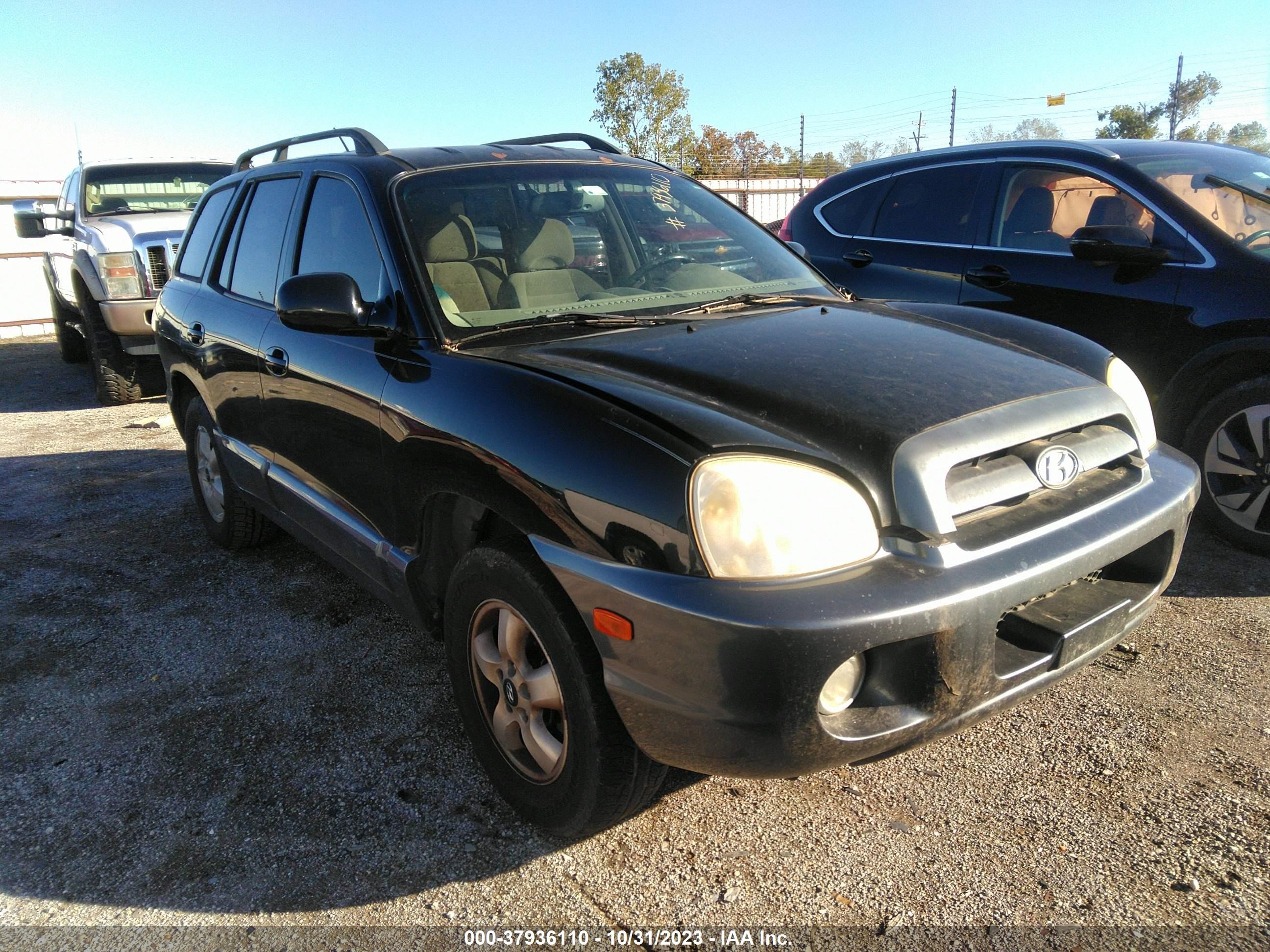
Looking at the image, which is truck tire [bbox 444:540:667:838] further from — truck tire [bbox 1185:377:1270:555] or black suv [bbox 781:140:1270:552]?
black suv [bbox 781:140:1270:552]

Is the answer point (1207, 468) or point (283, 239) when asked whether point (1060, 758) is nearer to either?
point (1207, 468)

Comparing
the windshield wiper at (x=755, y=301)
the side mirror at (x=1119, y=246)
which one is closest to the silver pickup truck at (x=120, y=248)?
the windshield wiper at (x=755, y=301)

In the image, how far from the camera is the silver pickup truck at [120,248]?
7.90 m

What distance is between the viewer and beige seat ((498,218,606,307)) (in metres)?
2.80

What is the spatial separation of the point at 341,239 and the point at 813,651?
7.20 ft

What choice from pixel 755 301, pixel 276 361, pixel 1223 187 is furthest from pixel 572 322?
pixel 1223 187

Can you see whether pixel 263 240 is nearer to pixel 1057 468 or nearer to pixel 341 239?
pixel 341 239

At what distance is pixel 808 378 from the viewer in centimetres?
223

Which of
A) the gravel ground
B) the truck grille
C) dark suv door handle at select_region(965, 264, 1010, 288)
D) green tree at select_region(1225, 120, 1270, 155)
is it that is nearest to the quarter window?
dark suv door handle at select_region(965, 264, 1010, 288)

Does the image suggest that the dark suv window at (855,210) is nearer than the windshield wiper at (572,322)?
No

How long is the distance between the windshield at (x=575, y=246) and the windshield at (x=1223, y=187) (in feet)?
6.57

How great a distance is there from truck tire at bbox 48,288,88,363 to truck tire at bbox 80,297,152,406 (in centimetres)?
260

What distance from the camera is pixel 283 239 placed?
11.3 ft

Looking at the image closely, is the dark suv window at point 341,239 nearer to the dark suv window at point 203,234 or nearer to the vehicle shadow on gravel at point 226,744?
the dark suv window at point 203,234
